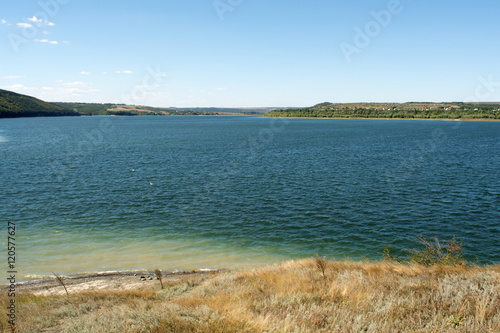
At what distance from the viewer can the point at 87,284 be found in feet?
48.6

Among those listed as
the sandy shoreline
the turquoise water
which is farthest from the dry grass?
the turquoise water

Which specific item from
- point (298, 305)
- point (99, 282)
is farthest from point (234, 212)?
point (298, 305)

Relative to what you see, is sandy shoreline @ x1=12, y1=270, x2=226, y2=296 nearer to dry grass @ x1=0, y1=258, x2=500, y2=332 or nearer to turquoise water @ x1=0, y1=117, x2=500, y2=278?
turquoise water @ x1=0, y1=117, x2=500, y2=278

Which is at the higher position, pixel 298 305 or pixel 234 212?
pixel 298 305

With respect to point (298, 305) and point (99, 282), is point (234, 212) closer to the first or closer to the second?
point (99, 282)

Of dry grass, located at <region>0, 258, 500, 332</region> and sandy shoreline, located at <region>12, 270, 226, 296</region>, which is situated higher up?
dry grass, located at <region>0, 258, 500, 332</region>

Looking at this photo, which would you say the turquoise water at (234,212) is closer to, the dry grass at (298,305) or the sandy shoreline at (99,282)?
the sandy shoreline at (99,282)

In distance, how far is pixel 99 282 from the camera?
1507 cm

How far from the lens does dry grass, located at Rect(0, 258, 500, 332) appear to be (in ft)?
26.6

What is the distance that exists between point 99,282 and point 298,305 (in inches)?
407

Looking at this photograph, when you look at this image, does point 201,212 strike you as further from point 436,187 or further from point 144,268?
point 436,187

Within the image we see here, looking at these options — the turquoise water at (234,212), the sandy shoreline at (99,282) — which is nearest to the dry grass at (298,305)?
the sandy shoreline at (99,282)

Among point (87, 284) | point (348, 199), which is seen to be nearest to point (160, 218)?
point (87, 284)

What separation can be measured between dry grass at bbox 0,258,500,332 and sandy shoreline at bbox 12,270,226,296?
1.82 meters
